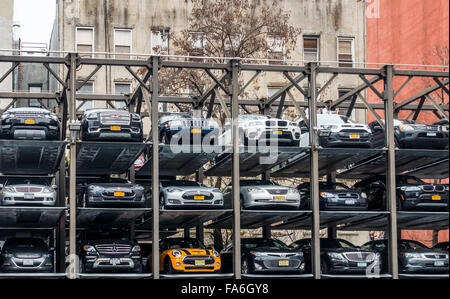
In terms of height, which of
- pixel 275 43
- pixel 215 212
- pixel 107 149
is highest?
pixel 275 43

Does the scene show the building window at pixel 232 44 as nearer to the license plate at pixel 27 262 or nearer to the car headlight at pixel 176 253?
the car headlight at pixel 176 253

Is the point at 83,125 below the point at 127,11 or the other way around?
below

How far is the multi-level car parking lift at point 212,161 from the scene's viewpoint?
3056 centimetres

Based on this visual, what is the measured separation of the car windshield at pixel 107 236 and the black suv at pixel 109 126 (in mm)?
3118

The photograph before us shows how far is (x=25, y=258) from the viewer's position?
28359 mm

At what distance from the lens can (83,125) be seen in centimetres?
3078

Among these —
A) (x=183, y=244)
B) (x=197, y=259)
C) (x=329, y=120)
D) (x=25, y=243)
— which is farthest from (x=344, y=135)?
(x=25, y=243)

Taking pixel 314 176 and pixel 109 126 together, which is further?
pixel 314 176

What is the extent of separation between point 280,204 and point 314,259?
2.15m

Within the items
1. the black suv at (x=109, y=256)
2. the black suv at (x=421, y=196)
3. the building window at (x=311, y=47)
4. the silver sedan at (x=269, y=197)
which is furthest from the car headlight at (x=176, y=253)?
A: the building window at (x=311, y=47)

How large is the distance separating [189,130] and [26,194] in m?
5.81

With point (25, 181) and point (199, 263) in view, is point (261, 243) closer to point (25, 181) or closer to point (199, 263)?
point (199, 263)
